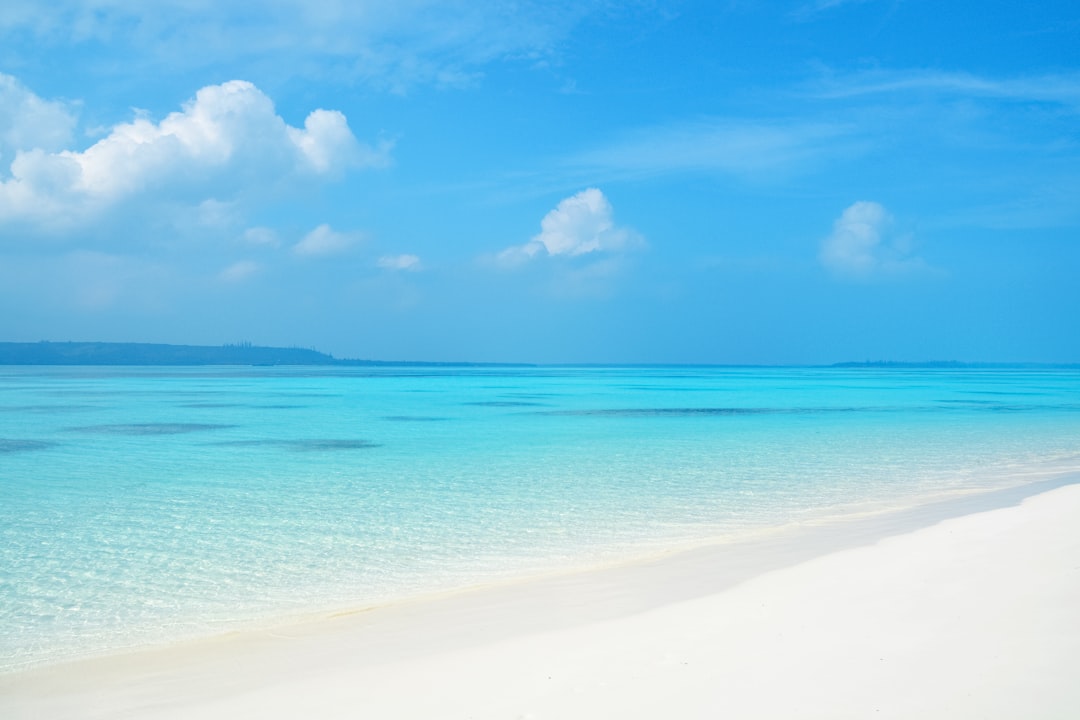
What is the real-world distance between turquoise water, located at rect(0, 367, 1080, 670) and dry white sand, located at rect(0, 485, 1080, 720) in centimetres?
95

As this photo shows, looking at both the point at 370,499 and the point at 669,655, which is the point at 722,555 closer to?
the point at 669,655

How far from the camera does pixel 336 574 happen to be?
7324 millimetres

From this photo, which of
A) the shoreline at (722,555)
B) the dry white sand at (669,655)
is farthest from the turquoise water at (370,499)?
the dry white sand at (669,655)

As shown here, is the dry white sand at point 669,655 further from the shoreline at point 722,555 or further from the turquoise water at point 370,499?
the turquoise water at point 370,499

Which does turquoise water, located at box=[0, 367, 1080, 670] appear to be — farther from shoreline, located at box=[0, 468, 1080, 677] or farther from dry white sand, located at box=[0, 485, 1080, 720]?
dry white sand, located at box=[0, 485, 1080, 720]

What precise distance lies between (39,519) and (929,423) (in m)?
26.0

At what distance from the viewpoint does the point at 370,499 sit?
1173 centimetres

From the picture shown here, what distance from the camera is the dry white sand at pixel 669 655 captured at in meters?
3.71

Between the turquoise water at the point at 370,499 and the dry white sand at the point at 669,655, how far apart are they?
37.2 inches

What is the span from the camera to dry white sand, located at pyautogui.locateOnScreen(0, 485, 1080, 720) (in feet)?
12.2

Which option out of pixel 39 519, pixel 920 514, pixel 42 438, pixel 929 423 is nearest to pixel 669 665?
pixel 920 514

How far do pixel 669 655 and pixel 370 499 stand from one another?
8.06 metres

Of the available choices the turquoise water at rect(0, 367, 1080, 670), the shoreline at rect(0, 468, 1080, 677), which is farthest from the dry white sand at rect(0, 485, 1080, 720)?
the turquoise water at rect(0, 367, 1080, 670)

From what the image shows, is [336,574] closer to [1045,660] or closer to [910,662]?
[910,662]
